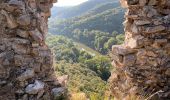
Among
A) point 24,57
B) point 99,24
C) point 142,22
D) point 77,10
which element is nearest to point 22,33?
point 24,57

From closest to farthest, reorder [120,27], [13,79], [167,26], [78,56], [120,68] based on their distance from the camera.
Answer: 1. [13,79]
2. [167,26]
3. [120,68]
4. [78,56]
5. [120,27]

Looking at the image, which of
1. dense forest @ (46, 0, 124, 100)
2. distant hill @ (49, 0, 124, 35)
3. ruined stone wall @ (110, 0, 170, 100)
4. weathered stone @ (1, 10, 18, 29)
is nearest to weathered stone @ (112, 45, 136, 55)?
ruined stone wall @ (110, 0, 170, 100)

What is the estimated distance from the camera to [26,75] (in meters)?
5.29

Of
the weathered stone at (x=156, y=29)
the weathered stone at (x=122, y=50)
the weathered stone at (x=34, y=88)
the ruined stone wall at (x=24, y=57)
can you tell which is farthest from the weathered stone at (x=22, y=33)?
the weathered stone at (x=156, y=29)

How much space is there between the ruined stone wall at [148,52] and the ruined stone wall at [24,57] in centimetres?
160

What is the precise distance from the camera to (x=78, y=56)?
54.0 meters

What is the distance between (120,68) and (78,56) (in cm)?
4726

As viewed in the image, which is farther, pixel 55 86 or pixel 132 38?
pixel 132 38

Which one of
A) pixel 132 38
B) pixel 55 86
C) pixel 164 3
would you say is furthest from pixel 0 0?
pixel 164 3

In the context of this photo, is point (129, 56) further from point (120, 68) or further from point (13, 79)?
point (13, 79)

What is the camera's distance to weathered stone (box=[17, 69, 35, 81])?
207 inches

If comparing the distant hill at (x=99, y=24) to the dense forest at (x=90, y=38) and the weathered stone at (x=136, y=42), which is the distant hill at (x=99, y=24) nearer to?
the dense forest at (x=90, y=38)

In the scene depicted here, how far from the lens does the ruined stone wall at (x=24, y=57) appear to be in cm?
521

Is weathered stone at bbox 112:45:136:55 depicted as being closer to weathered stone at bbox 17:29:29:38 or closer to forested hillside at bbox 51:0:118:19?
weathered stone at bbox 17:29:29:38
